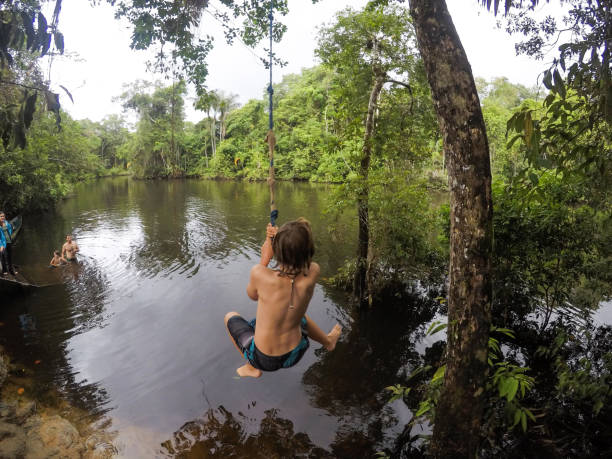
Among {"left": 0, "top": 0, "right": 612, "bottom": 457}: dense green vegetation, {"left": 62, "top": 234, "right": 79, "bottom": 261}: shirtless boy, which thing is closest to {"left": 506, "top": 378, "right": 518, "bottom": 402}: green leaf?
{"left": 0, "top": 0, "right": 612, "bottom": 457}: dense green vegetation

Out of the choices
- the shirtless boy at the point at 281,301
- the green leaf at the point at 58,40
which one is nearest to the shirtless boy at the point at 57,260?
the shirtless boy at the point at 281,301

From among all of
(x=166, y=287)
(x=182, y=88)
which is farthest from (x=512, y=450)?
(x=166, y=287)

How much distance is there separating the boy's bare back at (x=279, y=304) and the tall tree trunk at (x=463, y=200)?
108 centimetres

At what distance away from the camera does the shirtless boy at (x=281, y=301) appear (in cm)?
260

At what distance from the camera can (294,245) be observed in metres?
2.56

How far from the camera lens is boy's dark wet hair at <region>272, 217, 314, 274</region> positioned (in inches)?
101

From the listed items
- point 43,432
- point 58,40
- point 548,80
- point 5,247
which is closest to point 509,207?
point 548,80

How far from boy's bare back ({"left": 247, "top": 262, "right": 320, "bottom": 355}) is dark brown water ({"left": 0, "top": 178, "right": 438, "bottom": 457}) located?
2.08 m

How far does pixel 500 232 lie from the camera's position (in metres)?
5.68

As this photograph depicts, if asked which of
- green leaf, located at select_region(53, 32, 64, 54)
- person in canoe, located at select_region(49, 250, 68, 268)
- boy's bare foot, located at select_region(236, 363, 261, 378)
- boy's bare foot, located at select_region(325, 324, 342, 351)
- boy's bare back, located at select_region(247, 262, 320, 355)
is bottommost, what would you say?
person in canoe, located at select_region(49, 250, 68, 268)

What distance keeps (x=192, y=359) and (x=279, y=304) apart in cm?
450

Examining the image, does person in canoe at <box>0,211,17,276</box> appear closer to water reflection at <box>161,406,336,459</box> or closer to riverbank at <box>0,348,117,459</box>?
riverbank at <box>0,348,117,459</box>

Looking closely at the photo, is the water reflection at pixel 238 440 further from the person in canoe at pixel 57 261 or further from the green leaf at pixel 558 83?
the person in canoe at pixel 57 261

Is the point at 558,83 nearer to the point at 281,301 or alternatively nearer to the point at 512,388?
the point at 512,388
